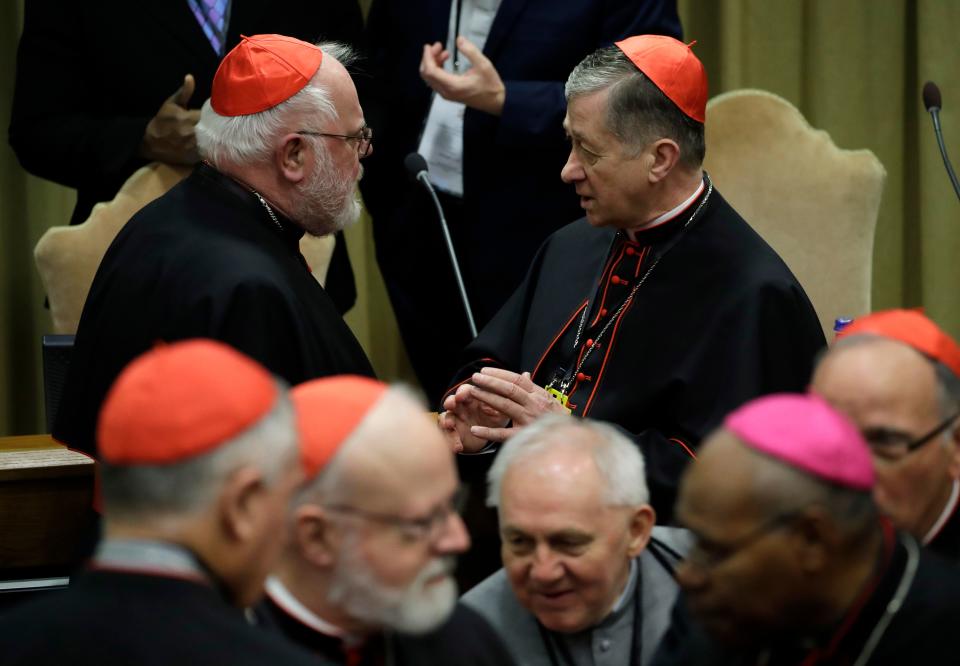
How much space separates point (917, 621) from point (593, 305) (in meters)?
1.98

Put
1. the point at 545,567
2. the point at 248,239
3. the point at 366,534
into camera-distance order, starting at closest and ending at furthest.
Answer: the point at 366,534 → the point at 545,567 → the point at 248,239

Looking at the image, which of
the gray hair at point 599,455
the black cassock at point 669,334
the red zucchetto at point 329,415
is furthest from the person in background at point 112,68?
the red zucchetto at point 329,415

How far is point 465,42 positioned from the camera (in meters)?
4.68

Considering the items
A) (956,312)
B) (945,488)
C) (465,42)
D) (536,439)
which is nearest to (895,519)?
(945,488)

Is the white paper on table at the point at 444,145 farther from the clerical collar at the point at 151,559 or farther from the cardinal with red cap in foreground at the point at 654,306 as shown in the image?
the clerical collar at the point at 151,559

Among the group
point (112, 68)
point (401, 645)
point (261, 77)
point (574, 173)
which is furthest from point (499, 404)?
point (112, 68)

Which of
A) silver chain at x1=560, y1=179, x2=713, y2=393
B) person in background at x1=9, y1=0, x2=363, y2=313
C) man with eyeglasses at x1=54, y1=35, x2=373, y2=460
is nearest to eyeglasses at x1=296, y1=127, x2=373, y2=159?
man with eyeglasses at x1=54, y1=35, x2=373, y2=460

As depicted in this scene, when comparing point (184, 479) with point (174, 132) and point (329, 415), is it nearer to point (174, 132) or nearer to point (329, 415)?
point (329, 415)

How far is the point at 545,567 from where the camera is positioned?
117 inches

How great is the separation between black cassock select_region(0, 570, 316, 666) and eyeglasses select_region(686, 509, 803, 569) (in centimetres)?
58

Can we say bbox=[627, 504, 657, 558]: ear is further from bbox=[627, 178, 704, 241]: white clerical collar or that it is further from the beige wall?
the beige wall

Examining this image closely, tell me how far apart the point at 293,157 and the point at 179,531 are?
205 cm

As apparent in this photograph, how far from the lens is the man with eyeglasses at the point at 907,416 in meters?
2.69

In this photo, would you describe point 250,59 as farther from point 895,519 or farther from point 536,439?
point 895,519
